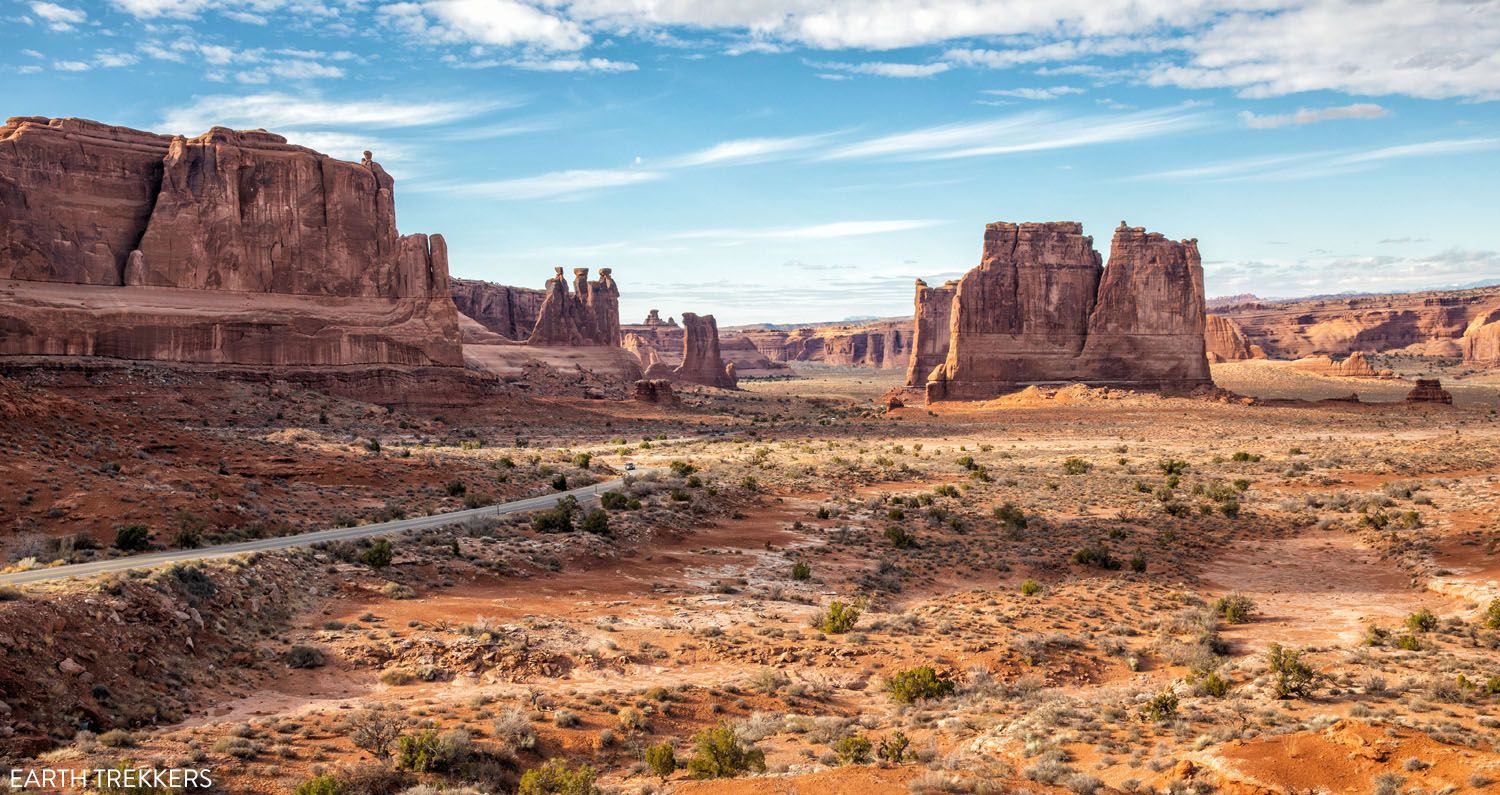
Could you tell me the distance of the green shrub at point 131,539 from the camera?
20.3 metres

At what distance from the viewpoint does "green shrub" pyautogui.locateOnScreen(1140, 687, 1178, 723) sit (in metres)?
13.3

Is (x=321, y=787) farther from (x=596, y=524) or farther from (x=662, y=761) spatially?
(x=596, y=524)

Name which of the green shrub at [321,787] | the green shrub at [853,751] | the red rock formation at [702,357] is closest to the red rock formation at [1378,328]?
the red rock formation at [702,357]

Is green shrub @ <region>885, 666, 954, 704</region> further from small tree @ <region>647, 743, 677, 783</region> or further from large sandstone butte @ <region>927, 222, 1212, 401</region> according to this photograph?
large sandstone butte @ <region>927, 222, 1212, 401</region>

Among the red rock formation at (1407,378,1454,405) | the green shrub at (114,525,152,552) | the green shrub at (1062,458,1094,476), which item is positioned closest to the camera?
the green shrub at (114,525,152,552)

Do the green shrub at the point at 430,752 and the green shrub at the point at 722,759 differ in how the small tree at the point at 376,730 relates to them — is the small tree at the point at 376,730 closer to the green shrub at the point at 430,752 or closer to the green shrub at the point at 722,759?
the green shrub at the point at 430,752

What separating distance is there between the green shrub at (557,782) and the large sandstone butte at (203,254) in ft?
170

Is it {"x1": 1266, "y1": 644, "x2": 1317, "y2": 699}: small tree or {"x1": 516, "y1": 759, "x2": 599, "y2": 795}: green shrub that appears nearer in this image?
{"x1": 516, "y1": 759, "x2": 599, "y2": 795}: green shrub

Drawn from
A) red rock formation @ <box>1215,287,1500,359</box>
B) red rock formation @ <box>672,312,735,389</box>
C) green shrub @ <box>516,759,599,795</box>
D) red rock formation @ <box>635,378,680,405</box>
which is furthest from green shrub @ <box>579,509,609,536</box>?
red rock formation @ <box>1215,287,1500,359</box>

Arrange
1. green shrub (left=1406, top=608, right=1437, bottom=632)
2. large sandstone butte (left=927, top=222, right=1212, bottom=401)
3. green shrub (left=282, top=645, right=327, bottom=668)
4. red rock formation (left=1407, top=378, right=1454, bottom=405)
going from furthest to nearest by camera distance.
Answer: large sandstone butte (left=927, top=222, right=1212, bottom=401), red rock formation (left=1407, top=378, right=1454, bottom=405), green shrub (left=1406, top=608, right=1437, bottom=632), green shrub (left=282, top=645, right=327, bottom=668)

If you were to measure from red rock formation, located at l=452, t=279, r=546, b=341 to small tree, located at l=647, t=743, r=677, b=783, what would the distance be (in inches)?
4225

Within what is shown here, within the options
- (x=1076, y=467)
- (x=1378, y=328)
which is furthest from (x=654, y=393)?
(x=1378, y=328)

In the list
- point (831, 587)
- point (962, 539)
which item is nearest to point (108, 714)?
point (831, 587)

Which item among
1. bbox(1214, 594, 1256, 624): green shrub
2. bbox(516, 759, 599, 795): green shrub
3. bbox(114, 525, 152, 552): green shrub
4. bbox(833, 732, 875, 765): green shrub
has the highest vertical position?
bbox(114, 525, 152, 552): green shrub
